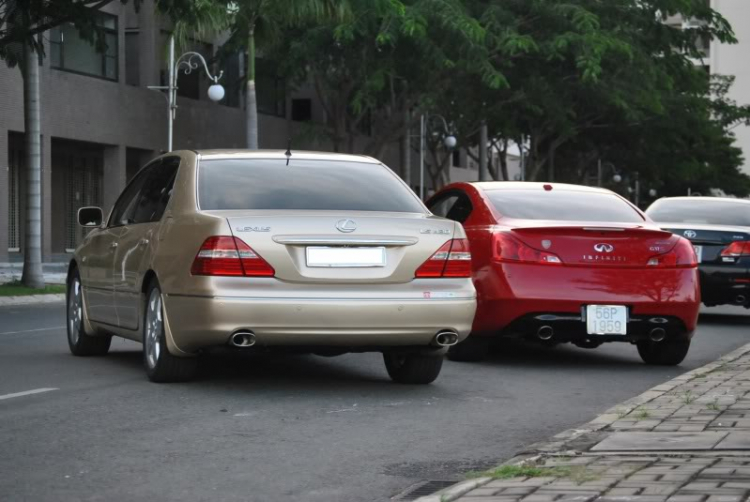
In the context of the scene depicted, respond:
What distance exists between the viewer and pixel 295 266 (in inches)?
347

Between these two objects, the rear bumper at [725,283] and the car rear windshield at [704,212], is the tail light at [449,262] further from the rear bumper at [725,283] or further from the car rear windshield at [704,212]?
the car rear windshield at [704,212]

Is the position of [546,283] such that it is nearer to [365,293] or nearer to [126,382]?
[365,293]

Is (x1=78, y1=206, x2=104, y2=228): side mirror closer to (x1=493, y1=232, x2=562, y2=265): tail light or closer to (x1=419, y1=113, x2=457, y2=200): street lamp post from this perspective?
(x1=493, y1=232, x2=562, y2=265): tail light

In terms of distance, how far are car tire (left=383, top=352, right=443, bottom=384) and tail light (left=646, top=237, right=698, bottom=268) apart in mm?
2366

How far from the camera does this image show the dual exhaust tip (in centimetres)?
1116

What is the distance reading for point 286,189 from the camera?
943 centimetres

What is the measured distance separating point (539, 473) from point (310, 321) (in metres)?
3.04

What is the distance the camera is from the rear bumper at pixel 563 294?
36.5ft

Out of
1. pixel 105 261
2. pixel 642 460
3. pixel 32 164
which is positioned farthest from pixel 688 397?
pixel 32 164

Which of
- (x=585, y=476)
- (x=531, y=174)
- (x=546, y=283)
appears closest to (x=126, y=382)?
(x=546, y=283)

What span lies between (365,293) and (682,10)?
32.4 metres

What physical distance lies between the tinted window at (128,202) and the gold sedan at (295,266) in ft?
2.73

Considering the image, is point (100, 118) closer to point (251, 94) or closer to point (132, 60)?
point (132, 60)

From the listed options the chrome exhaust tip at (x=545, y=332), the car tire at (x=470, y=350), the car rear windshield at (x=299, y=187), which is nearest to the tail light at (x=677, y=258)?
the chrome exhaust tip at (x=545, y=332)
